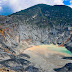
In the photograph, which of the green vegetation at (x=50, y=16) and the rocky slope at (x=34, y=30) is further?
the green vegetation at (x=50, y=16)

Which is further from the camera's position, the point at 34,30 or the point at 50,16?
the point at 50,16

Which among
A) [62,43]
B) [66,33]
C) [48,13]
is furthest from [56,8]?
[62,43]

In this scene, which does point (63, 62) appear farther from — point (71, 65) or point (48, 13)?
point (48, 13)

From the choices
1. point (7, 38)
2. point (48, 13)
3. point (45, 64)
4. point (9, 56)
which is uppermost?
point (48, 13)

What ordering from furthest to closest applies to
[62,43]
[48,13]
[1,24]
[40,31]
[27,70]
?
[48,13] < [40,31] < [62,43] < [1,24] < [27,70]

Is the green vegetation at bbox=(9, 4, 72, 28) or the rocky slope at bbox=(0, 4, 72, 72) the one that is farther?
the green vegetation at bbox=(9, 4, 72, 28)

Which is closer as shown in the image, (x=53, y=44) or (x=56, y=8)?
(x=53, y=44)

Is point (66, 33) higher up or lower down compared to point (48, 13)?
lower down

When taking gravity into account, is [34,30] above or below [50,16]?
below

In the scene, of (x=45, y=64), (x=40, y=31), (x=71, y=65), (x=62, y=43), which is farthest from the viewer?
(x=40, y=31)
